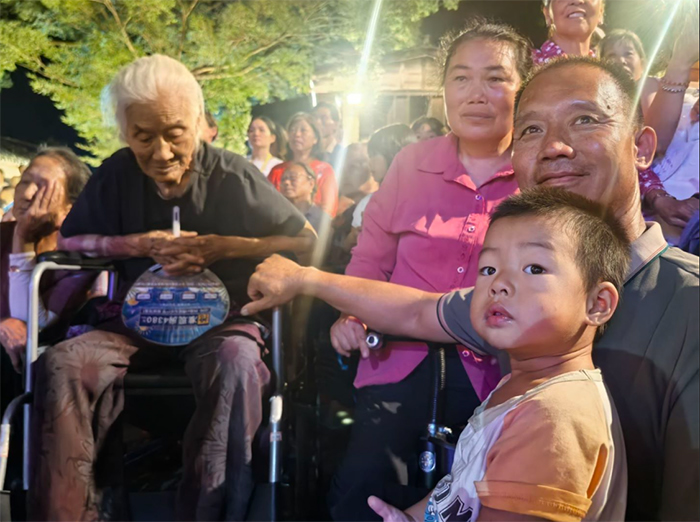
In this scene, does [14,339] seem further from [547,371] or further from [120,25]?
[547,371]

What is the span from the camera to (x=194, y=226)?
183 centimetres

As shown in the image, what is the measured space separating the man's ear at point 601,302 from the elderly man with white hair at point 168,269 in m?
0.94

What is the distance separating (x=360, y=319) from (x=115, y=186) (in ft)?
2.93

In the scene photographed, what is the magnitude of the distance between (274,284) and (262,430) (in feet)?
1.30

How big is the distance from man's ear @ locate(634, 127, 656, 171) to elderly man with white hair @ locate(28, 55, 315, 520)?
3.34 ft

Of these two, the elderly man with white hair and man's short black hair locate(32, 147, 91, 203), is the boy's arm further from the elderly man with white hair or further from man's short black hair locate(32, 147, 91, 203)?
man's short black hair locate(32, 147, 91, 203)

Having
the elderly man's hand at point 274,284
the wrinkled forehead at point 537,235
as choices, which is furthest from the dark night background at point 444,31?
the wrinkled forehead at point 537,235

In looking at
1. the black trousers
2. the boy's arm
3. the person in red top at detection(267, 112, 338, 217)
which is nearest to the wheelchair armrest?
the person in red top at detection(267, 112, 338, 217)

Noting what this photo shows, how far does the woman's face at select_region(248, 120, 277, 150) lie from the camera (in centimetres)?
187

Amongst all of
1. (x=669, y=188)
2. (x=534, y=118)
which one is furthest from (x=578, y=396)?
(x=669, y=188)

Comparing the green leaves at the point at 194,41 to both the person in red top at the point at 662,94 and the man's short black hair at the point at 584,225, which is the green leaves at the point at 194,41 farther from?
the man's short black hair at the point at 584,225

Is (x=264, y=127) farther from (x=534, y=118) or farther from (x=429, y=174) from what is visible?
(x=534, y=118)

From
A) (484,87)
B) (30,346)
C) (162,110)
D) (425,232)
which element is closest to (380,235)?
(425,232)

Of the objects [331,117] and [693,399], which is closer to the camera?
[693,399]
